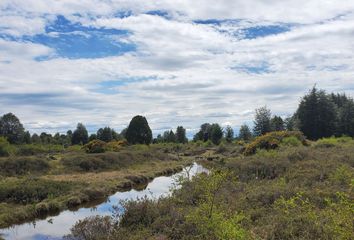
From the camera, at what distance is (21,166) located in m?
34.7

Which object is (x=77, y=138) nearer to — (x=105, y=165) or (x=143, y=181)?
(x=105, y=165)

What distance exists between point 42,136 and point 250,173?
96.5 meters

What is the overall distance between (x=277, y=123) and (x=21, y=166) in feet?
172

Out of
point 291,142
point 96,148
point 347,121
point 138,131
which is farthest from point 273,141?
point 138,131

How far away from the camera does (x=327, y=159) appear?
2278cm

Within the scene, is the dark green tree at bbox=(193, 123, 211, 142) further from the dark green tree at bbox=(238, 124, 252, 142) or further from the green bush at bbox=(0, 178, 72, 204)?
the green bush at bbox=(0, 178, 72, 204)

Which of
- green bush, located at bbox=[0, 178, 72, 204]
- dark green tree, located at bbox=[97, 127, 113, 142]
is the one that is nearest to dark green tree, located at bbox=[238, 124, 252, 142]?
dark green tree, located at bbox=[97, 127, 113, 142]

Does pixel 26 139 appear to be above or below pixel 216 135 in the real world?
above

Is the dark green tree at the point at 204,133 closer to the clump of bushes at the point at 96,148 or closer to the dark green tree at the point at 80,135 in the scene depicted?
the dark green tree at the point at 80,135

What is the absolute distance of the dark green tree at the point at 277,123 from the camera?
7168 centimetres

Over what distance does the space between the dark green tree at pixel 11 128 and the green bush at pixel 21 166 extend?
51.1 metres

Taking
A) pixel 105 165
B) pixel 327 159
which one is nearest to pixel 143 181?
pixel 105 165

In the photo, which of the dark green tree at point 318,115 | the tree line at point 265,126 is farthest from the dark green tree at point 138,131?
the dark green tree at point 318,115

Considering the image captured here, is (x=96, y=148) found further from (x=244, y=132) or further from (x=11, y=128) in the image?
(x=244, y=132)
